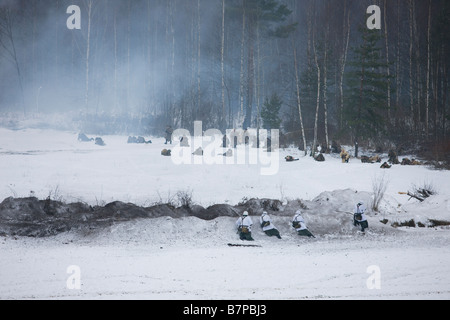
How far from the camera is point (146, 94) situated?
4278cm

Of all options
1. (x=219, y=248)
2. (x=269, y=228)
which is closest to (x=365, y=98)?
(x=269, y=228)

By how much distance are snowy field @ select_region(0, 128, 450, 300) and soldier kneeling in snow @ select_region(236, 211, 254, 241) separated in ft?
1.04

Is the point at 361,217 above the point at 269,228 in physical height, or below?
above

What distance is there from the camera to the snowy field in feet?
Result: 21.1

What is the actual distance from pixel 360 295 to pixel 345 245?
350 cm

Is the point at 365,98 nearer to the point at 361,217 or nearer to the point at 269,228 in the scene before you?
the point at 361,217

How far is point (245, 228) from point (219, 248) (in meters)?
1.11

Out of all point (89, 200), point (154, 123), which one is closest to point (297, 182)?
point (89, 200)

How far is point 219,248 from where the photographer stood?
30.0 ft

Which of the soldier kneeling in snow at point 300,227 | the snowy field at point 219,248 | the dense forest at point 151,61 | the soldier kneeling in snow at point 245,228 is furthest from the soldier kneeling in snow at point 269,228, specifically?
the dense forest at point 151,61

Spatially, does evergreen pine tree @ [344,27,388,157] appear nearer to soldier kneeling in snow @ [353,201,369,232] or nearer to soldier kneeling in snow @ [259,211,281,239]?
soldier kneeling in snow @ [353,201,369,232]

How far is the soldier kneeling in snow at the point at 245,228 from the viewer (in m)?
9.91

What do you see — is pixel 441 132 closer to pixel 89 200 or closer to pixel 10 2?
pixel 89 200

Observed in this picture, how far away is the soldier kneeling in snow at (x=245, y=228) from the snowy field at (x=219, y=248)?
316 millimetres
